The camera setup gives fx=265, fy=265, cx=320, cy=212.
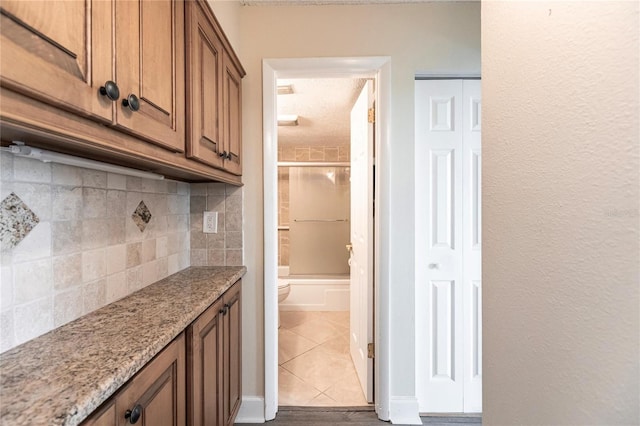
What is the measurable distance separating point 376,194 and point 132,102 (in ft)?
4.21

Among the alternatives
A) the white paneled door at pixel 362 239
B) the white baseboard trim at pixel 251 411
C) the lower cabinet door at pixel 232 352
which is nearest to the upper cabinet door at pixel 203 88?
the lower cabinet door at pixel 232 352

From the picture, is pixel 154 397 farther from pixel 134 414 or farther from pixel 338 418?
pixel 338 418

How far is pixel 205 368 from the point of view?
1.06m

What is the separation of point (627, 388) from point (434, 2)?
6.41ft

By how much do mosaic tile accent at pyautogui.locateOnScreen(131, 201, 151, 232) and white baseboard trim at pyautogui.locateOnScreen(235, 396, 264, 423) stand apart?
3.95ft

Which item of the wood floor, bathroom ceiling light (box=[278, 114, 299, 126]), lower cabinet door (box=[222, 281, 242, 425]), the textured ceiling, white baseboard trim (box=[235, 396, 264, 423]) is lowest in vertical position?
the wood floor

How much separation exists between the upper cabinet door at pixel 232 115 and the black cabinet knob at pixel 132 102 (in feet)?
2.07

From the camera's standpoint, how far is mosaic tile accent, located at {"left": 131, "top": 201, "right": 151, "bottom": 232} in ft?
3.79

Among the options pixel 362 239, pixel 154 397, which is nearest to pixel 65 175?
pixel 154 397

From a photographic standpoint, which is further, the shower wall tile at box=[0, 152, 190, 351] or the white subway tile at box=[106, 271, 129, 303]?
the white subway tile at box=[106, 271, 129, 303]

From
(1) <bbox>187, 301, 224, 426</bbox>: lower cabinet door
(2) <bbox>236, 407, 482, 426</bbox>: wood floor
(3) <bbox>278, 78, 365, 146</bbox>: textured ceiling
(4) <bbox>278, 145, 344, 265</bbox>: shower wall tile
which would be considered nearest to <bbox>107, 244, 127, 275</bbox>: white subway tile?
(1) <bbox>187, 301, 224, 426</bbox>: lower cabinet door

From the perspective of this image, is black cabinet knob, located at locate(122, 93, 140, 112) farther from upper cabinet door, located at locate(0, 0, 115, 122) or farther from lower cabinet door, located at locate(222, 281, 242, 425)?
lower cabinet door, located at locate(222, 281, 242, 425)

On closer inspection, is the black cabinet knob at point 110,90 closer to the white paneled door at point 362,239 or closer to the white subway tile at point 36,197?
the white subway tile at point 36,197

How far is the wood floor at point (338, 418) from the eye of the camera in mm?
1589
